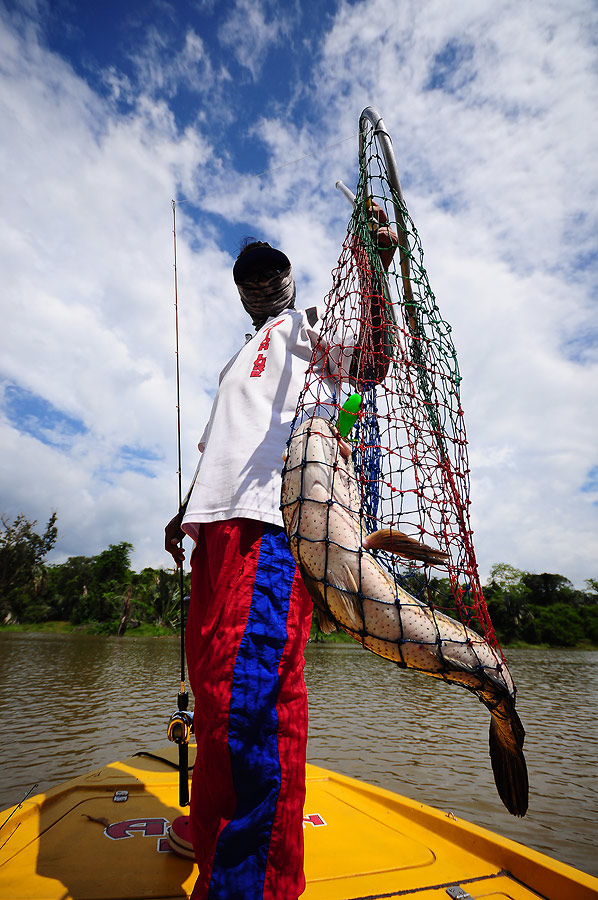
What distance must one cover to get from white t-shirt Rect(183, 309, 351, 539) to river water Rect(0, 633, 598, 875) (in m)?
5.19

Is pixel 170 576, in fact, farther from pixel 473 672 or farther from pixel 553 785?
pixel 473 672

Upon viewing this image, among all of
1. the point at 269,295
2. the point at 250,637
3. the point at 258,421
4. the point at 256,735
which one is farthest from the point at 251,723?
the point at 269,295

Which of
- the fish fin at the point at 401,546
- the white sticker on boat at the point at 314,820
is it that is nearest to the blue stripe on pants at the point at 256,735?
the fish fin at the point at 401,546

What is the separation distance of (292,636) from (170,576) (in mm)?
51424

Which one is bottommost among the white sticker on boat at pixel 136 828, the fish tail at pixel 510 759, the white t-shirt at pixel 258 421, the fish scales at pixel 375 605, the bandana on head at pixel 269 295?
the white sticker on boat at pixel 136 828

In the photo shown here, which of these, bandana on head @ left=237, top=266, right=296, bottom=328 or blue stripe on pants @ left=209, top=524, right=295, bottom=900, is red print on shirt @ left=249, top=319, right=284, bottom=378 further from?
blue stripe on pants @ left=209, top=524, right=295, bottom=900

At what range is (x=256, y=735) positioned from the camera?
1286mm

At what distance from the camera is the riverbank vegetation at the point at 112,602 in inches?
1684

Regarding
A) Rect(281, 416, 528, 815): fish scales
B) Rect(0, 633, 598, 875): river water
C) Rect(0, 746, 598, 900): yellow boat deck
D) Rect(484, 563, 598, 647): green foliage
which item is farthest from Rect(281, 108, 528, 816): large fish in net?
Rect(484, 563, 598, 647): green foliage

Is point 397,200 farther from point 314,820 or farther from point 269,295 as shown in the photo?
point 314,820

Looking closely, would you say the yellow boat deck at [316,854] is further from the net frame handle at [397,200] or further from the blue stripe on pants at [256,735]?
the net frame handle at [397,200]

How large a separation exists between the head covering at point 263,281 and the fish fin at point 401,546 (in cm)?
133

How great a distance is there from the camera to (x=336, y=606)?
1.16 meters

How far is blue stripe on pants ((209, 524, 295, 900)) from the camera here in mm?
1191
